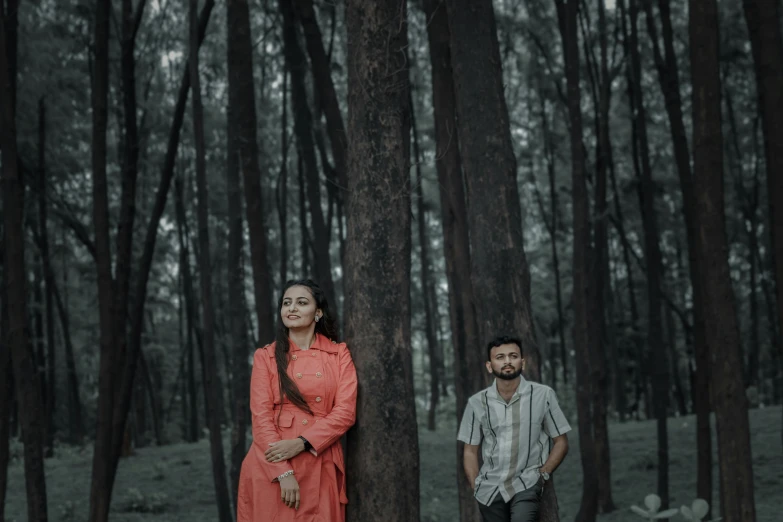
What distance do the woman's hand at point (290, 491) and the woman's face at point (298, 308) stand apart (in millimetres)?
677

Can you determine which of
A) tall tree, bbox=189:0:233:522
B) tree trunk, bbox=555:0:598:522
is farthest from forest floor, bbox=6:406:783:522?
tall tree, bbox=189:0:233:522

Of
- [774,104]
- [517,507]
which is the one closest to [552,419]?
[517,507]

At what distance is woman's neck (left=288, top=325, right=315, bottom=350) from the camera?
13.1 ft

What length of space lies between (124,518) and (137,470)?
3981 millimetres

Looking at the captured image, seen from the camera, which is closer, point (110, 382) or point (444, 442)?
point (110, 382)

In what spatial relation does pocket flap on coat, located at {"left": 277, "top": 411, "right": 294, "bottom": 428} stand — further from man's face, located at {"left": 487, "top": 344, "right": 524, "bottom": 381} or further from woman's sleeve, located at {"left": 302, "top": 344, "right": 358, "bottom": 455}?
man's face, located at {"left": 487, "top": 344, "right": 524, "bottom": 381}

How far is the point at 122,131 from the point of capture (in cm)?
1563

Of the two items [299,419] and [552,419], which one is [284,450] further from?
[552,419]

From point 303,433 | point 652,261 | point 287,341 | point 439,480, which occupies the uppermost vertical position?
point 652,261

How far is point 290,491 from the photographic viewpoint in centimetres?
370

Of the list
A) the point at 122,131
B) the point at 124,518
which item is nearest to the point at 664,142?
the point at 122,131

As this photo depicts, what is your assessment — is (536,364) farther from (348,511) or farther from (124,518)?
(124,518)

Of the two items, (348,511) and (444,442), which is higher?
(348,511)

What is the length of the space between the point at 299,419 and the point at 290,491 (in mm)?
318
